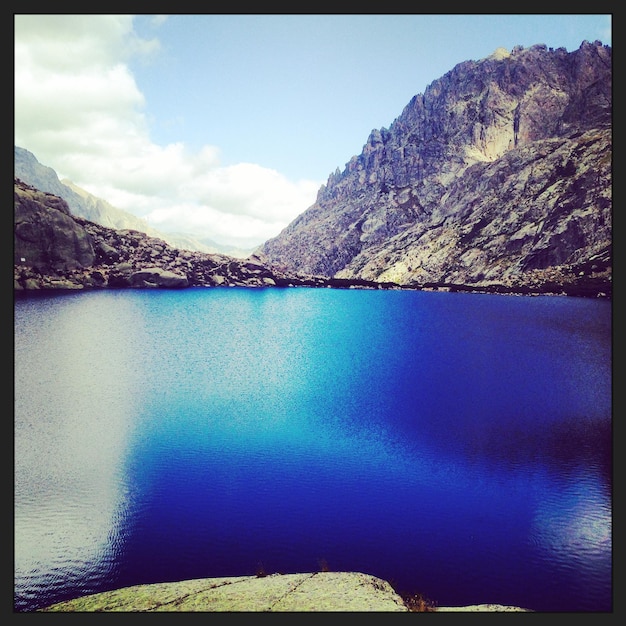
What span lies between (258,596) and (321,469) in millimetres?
15221

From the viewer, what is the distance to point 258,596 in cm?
2202

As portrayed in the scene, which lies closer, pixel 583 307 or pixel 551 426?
pixel 551 426

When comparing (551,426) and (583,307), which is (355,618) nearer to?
(551,426)

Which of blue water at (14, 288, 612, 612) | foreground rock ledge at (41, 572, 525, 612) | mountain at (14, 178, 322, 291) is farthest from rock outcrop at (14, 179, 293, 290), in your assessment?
foreground rock ledge at (41, 572, 525, 612)

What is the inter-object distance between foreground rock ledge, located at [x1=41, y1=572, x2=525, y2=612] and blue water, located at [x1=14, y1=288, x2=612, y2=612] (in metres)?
1.86

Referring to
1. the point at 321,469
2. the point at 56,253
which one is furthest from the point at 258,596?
the point at 56,253

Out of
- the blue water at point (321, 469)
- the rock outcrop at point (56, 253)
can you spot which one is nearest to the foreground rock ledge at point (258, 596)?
the blue water at point (321, 469)

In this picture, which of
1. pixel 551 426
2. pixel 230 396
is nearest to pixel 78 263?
pixel 230 396

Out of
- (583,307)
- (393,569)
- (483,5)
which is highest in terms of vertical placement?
(483,5)

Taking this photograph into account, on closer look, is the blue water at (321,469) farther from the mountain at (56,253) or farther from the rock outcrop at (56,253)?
the mountain at (56,253)

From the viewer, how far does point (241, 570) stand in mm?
25766

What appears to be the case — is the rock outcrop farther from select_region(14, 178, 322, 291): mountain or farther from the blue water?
the blue water

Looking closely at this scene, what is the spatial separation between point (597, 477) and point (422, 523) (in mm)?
15508

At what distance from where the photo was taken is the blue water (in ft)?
86.3
